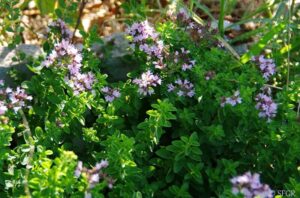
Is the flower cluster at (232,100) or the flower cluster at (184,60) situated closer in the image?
the flower cluster at (232,100)

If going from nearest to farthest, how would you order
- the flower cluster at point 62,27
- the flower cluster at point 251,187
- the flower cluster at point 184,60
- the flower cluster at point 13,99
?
the flower cluster at point 251,187
the flower cluster at point 13,99
the flower cluster at point 184,60
the flower cluster at point 62,27

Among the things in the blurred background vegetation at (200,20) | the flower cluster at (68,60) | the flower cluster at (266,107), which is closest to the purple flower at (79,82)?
the flower cluster at (68,60)

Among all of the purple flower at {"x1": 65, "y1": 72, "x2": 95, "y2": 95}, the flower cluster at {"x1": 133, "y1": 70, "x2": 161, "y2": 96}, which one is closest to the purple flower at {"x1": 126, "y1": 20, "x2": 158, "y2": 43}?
the flower cluster at {"x1": 133, "y1": 70, "x2": 161, "y2": 96}

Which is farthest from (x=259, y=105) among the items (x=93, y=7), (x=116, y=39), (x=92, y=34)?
(x=93, y=7)

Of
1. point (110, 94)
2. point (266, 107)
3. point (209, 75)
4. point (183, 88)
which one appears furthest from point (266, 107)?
point (110, 94)

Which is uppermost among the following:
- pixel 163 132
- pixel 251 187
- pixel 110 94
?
pixel 110 94

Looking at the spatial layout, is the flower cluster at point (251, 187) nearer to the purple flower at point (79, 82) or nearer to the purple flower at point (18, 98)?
the purple flower at point (79, 82)

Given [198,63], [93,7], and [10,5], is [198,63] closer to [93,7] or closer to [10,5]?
[10,5]

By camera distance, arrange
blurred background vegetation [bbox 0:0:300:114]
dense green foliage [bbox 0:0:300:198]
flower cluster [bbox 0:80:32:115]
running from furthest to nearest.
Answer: blurred background vegetation [bbox 0:0:300:114], flower cluster [bbox 0:80:32:115], dense green foliage [bbox 0:0:300:198]

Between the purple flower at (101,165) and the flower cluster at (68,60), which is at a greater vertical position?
the flower cluster at (68,60)

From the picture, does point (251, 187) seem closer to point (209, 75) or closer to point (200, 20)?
point (209, 75)

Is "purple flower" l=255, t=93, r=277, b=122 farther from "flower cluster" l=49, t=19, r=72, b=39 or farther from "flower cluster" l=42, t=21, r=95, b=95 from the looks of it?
"flower cluster" l=49, t=19, r=72, b=39
